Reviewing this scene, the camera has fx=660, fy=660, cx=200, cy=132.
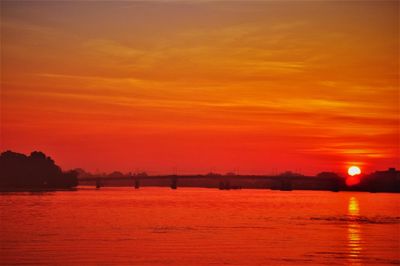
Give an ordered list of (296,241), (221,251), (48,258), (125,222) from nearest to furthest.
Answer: (48,258)
(221,251)
(296,241)
(125,222)

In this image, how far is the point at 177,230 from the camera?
64.8m

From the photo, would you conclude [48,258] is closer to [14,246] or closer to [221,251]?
[14,246]

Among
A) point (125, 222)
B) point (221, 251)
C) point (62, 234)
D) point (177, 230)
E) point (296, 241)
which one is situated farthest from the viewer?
point (125, 222)

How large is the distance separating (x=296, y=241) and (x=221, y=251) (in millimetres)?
10397

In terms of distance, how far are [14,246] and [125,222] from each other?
27.1 meters

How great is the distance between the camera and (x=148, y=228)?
67500 mm

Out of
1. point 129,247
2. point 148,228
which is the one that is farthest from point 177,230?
point 129,247

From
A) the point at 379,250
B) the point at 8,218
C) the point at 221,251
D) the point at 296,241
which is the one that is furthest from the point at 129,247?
the point at 8,218

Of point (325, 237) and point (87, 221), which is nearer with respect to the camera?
point (325, 237)

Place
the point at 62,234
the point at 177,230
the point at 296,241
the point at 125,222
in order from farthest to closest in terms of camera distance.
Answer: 1. the point at 125,222
2. the point at 177,230
3. the point at 62,234
4. the point at 296,241

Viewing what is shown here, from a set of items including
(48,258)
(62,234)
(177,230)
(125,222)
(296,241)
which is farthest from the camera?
(125,222)

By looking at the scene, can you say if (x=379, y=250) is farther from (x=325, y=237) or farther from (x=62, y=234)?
(x=62, y=234)

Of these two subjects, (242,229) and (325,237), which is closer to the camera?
(325,237)

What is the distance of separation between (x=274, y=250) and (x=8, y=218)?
42107mm
